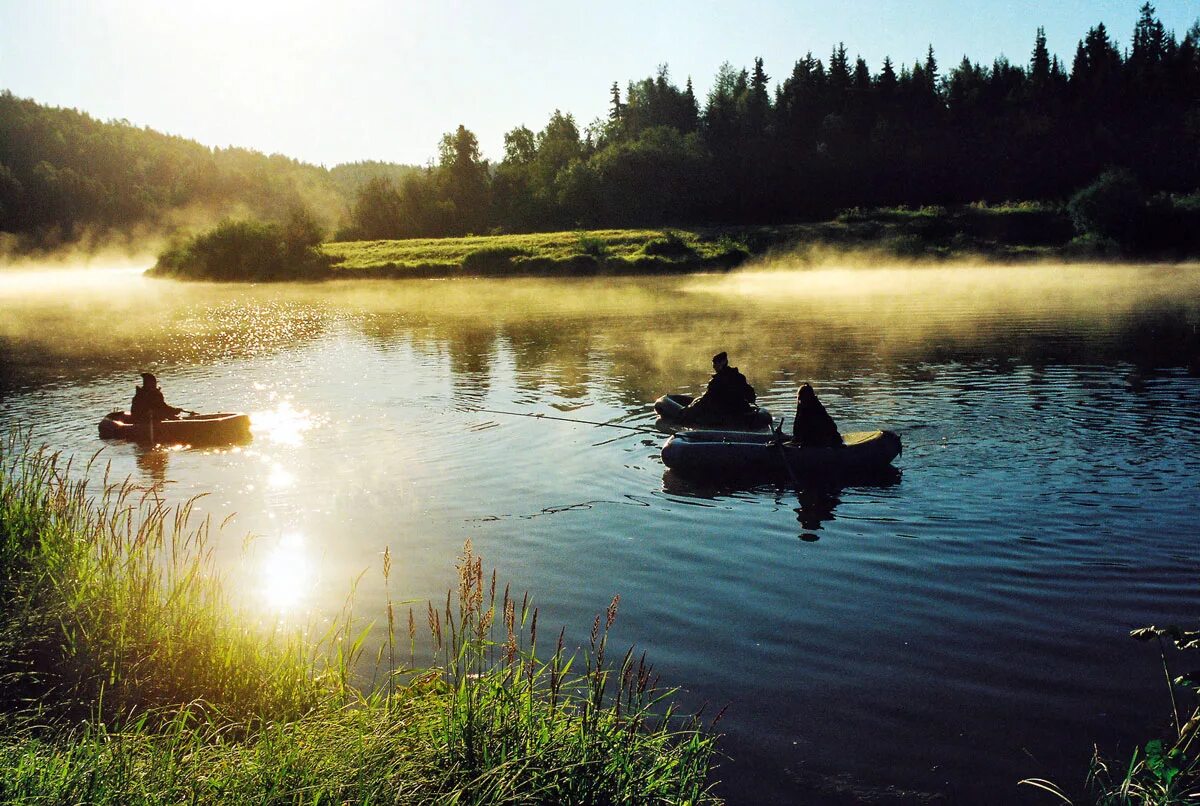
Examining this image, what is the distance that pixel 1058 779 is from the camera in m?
6.58

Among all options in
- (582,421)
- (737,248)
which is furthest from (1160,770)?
(737,248)

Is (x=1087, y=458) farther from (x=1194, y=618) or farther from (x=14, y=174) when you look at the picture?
(x=14, y=174)

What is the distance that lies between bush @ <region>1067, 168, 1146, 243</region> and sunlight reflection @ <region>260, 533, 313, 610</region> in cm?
7547

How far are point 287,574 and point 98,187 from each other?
170 metres

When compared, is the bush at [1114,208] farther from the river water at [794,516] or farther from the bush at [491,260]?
the bush at [491,260]

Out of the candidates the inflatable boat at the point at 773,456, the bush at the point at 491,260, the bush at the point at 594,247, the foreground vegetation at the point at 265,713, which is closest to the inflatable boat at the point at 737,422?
the inflatable boat at the point at 773,456

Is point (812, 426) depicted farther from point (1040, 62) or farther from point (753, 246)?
point (1040, 62)

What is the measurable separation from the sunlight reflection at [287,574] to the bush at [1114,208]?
248ft

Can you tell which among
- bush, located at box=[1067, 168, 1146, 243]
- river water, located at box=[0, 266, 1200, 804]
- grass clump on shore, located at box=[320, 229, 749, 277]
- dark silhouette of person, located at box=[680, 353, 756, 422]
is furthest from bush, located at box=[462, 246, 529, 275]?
dark silhouette of person, located at box=[680, 353, 756, 422]

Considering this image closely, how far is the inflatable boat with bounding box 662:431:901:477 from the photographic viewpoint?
15086 millimetres

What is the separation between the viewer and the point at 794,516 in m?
13.5

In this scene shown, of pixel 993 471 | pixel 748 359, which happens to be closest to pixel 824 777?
pixel 993 471

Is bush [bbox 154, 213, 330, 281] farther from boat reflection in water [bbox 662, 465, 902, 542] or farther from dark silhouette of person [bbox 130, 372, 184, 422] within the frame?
boat reflection in water [bbox 662, 465, 902, 542]

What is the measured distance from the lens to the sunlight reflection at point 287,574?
10609mm
